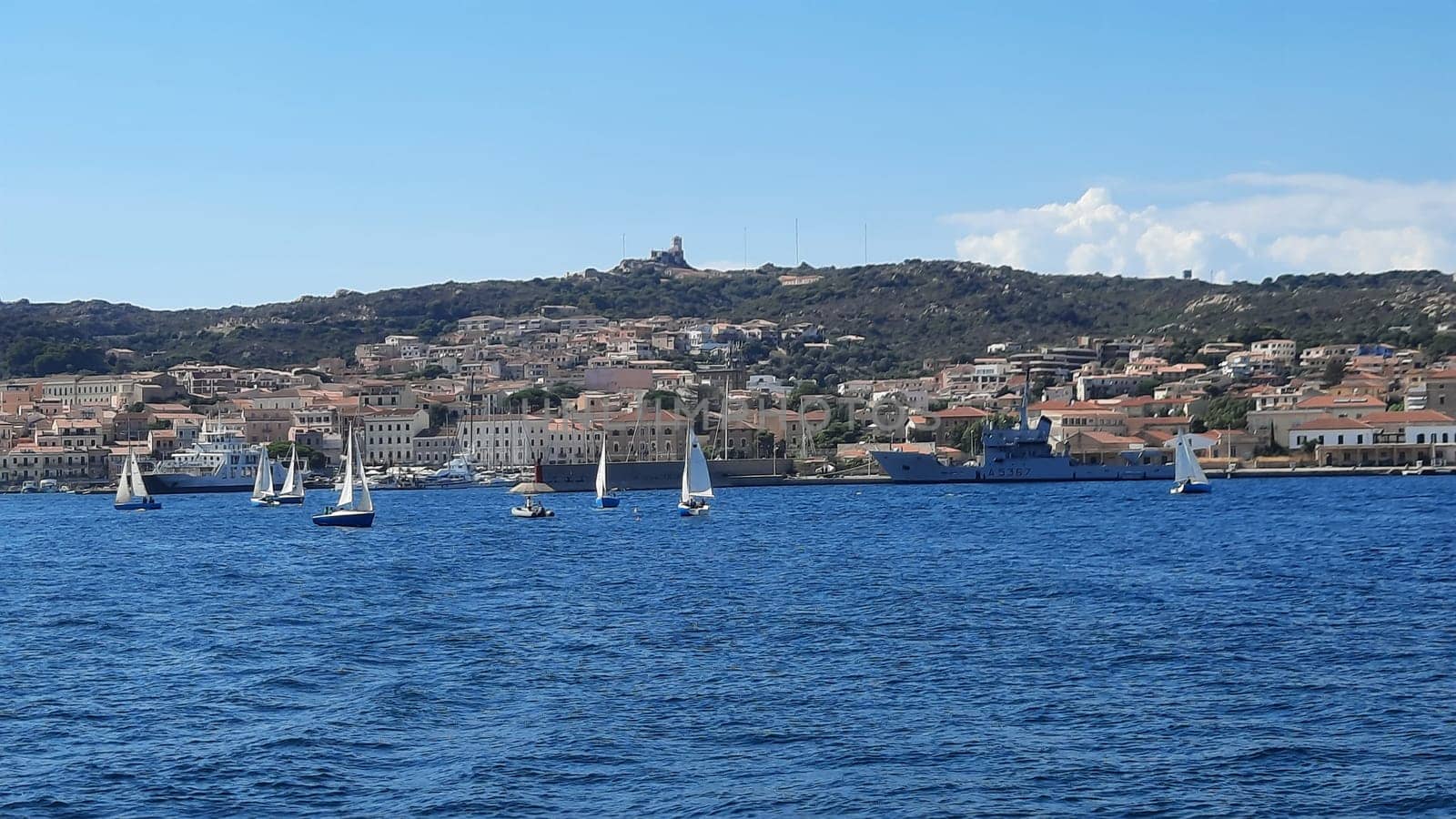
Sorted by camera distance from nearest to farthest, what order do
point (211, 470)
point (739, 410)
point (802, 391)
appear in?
point (211, 470) < point (739, 410) < point (802, 391)

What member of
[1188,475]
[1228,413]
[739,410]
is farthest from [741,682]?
[739,410]

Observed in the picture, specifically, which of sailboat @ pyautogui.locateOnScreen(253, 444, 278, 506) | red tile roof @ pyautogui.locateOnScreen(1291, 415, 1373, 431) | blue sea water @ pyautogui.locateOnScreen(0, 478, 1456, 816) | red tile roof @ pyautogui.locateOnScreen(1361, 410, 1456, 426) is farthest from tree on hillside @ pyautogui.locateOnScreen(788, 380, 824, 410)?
blue sea water @ pyautogui.locateOnScreen(0, 478, 1456, 816)

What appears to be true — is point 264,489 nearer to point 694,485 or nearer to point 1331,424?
point 694,485

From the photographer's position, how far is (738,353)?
17300cm

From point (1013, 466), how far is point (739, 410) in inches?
1349

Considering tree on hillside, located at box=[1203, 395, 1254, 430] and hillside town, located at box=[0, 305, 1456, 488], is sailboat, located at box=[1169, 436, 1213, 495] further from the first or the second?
tree on hillside, located at box=[1203, 395, 1254, 430]

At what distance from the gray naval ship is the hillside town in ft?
8.60

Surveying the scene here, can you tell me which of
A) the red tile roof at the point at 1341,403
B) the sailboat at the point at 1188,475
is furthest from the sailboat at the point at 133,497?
the red tile roof at the point at 1341,403

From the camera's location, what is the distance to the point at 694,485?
60531 mm

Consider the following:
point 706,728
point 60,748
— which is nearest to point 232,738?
point 60,748

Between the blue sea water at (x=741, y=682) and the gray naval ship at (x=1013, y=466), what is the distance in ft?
160

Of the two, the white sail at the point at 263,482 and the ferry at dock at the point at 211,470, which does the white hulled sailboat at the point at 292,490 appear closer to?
the white sail at the point at 263,482

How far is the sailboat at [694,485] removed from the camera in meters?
58.9

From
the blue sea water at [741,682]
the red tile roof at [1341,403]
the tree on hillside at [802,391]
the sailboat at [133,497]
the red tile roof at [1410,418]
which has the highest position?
the tree on hillside at [802,391]
